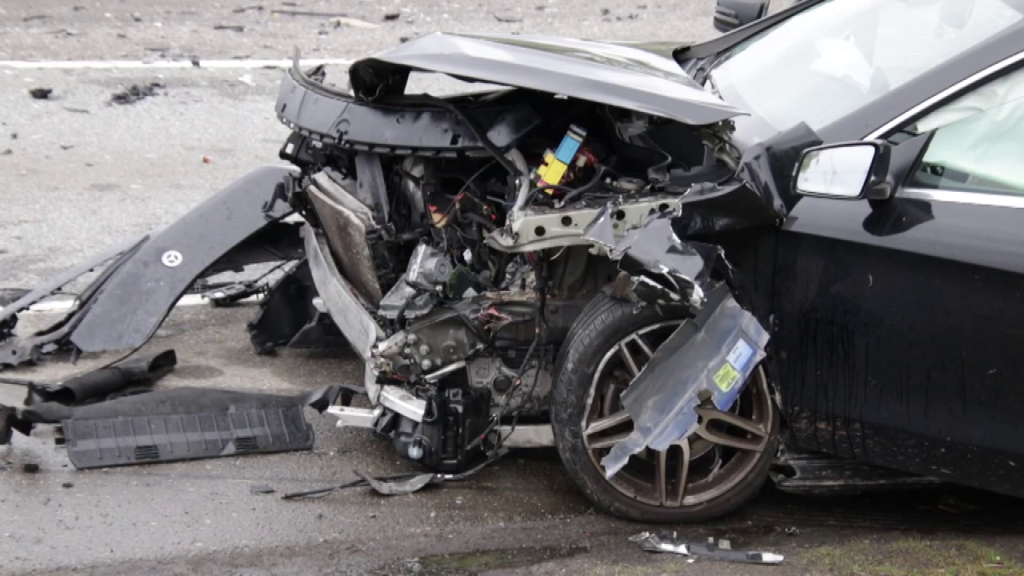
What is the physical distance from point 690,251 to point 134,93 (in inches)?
249

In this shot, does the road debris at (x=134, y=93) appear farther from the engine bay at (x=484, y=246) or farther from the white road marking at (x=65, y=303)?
the engine bay at (x=484, y=246)

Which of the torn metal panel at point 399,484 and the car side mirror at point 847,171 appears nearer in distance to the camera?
the car side mirror at point 847,171

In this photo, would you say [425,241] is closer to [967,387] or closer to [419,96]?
[419,96]

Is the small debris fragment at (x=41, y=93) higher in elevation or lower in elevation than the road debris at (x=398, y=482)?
higher

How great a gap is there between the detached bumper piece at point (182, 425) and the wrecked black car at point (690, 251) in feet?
0.75

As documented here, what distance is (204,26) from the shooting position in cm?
1065

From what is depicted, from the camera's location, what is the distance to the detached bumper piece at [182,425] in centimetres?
423

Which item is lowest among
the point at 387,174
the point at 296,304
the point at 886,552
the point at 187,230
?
the point at 886,552

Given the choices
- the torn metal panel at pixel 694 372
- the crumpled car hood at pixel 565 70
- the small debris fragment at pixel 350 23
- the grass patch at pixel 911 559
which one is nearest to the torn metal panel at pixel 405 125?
the crumpled car hood at pixel 565 70

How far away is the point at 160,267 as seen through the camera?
4922 millimetres

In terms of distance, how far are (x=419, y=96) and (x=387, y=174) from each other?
0.31 metres

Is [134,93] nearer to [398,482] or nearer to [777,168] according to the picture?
[398,482]

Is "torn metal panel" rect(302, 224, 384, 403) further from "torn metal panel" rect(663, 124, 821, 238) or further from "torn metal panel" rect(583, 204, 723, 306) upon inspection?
"torn metal panel" rect(663, 124, 821, 238)

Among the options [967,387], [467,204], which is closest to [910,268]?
[967,387]
